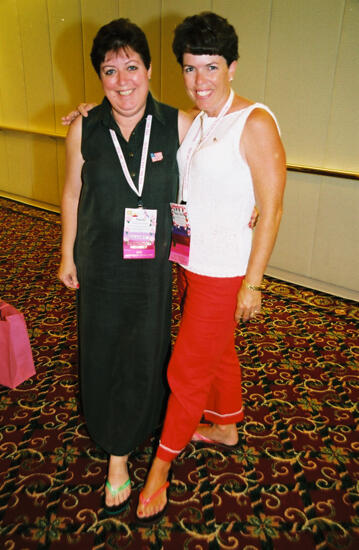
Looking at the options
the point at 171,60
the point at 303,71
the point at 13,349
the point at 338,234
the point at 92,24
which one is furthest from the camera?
the point at 92,24

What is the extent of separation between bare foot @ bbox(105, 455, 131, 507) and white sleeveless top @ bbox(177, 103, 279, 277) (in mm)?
841

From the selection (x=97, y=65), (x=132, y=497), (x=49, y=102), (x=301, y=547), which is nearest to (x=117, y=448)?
(x=132, y=497)

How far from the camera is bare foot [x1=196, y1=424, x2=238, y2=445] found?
1.97m

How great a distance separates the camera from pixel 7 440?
1996 mm

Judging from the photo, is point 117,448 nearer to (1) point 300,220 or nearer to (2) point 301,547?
(2) point 301,547

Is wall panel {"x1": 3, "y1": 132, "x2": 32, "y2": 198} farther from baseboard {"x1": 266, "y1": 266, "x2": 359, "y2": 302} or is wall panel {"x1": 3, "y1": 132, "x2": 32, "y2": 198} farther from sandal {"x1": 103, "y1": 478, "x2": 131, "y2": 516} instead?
sandal {"x1": 103, "y1": 478, "x2": 131, "y2": 516}

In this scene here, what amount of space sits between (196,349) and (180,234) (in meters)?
0.42

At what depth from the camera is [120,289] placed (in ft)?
5.16

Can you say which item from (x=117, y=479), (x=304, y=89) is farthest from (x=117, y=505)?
(x=304, y=89)

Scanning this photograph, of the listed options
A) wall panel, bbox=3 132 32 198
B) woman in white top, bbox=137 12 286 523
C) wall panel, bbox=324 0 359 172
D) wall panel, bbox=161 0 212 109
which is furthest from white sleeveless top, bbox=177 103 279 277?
wall panel, bbox=3 132 32 198

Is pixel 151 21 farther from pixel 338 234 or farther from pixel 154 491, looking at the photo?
pixel 154 491

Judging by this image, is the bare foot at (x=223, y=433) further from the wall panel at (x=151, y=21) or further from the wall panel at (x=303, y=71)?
the wall panel at (x=151, y=21)

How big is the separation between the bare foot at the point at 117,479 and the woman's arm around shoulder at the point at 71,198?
724 millimetres

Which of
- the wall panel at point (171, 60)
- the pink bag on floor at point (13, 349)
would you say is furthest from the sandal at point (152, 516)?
the wall panel at point (171, 60)
